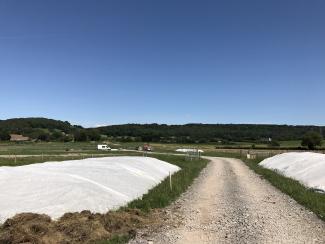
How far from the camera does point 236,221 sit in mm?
16547

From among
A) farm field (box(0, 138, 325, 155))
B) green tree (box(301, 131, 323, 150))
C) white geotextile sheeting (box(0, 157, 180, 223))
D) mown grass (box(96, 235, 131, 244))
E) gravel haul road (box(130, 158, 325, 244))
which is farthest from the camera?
green tree (box(301, 131, 323, 150))

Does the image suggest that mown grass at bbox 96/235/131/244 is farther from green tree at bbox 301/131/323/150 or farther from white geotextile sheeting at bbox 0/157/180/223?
green tree at bbox 301/131/323/150

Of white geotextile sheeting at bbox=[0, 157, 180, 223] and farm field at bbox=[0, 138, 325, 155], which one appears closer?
white geotextile sheeting at bbox=[0, 157, 180, 223]

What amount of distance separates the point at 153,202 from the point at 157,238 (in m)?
7.43

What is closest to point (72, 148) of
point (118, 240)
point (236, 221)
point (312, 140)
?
point (312, 140)

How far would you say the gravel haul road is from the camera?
13.7m

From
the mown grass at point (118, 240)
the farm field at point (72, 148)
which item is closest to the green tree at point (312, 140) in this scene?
the farm field at point (72, 148)

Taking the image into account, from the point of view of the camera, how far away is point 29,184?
19328 mm

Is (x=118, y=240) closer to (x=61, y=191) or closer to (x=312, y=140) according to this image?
(x=61, y=191)

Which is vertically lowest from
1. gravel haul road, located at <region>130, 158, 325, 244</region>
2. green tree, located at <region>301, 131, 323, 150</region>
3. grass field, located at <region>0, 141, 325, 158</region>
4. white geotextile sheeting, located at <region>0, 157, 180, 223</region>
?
gravel haul road, located at <region>130, 158, 325, 244</region>

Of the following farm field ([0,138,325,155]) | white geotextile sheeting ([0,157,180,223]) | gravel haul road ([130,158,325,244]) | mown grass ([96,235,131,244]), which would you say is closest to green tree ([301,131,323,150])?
farm field ([0,138,325,155])

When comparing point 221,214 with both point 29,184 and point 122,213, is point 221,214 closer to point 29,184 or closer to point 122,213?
point 122,213

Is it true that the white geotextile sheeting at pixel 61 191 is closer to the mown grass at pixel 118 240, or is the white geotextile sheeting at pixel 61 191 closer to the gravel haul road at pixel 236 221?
the gravel haul road at pixel 236 221

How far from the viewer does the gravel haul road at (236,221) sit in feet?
45.1
